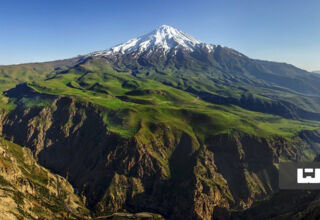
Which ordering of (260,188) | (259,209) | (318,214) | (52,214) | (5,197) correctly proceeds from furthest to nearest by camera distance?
(260,188), (52,214), (259,209), (5,197), (318,214)

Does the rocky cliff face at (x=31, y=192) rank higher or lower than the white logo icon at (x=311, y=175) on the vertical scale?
lower

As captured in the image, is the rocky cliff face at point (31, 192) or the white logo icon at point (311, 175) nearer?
the white logo icon at point (311, 175)

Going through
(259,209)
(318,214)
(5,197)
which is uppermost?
(318,214)

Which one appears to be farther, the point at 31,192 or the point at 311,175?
A: the point at 31,192

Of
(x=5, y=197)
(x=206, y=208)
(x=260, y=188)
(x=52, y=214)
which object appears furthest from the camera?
(x=260, y=188)

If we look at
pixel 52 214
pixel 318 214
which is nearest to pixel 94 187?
pixel 52 214

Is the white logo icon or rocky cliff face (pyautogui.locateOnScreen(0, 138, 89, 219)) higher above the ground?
the white logo icon

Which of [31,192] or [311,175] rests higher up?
[311,175]

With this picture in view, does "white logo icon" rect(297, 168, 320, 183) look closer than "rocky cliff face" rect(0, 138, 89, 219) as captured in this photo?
Yes

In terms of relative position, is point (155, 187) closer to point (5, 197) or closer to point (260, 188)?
point (260, 188)

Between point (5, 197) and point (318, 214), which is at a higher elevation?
point (318, 214)

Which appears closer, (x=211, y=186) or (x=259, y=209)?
(x=259, y=209)
